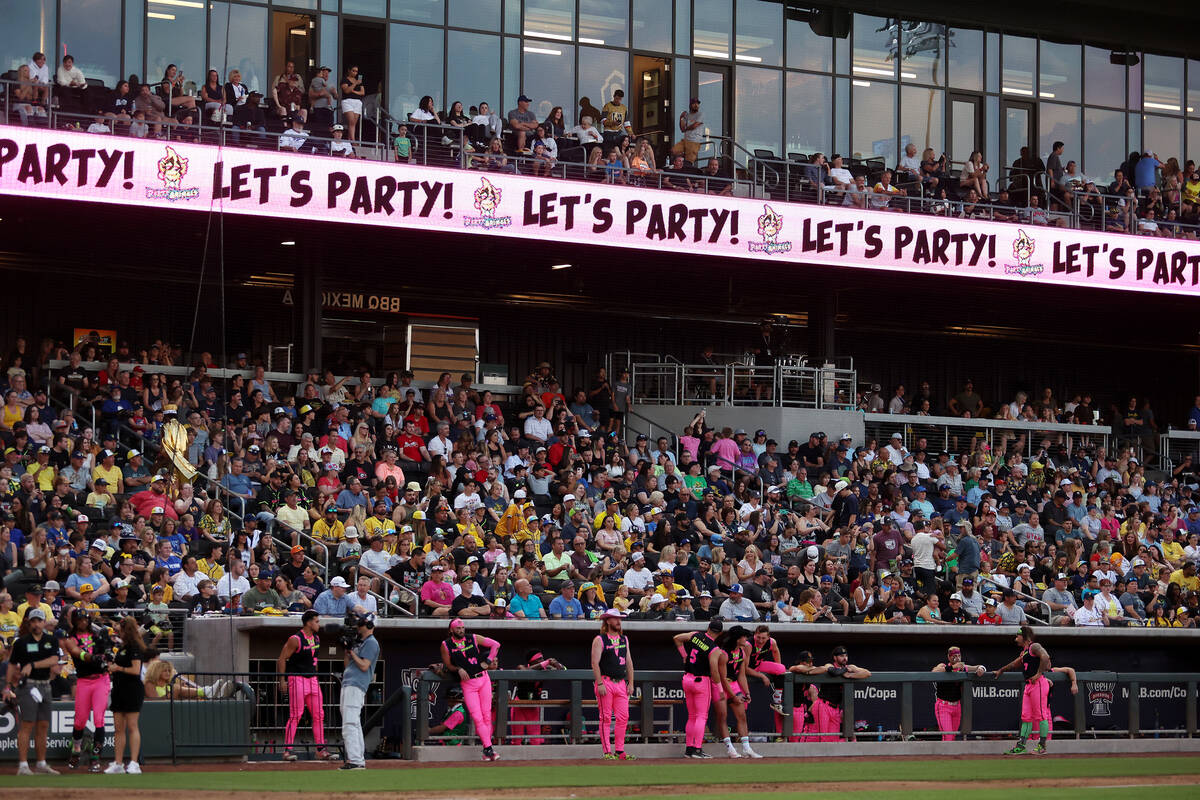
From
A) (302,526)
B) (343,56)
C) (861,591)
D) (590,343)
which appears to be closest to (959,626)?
(861,591)

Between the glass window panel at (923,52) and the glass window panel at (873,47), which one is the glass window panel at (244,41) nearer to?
the glass window panel at (873,47)

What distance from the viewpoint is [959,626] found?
80.2ft

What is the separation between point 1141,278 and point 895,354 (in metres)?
6.59

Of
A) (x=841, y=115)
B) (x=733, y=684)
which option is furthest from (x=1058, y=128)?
(x=733, y=684)

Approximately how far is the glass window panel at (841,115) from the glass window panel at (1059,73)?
5155 mm

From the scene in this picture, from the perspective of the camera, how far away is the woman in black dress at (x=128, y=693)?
1650 centimetres

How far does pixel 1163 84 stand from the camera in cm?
4094

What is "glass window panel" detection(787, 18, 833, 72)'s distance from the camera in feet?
122

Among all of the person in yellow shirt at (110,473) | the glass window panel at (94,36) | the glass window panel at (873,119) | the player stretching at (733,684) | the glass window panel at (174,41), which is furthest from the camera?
the glass window panel at (873,119)

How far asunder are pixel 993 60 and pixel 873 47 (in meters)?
3.10

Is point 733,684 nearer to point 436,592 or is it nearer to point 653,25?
point 436,592

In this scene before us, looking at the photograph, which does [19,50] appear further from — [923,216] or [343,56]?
[923,216]

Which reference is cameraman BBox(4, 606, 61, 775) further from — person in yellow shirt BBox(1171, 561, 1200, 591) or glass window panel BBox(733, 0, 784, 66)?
glass window panel BBox(733, 0, 784, 66)

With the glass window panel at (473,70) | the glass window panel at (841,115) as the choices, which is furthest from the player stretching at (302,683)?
the glass window panel at (841,115)
